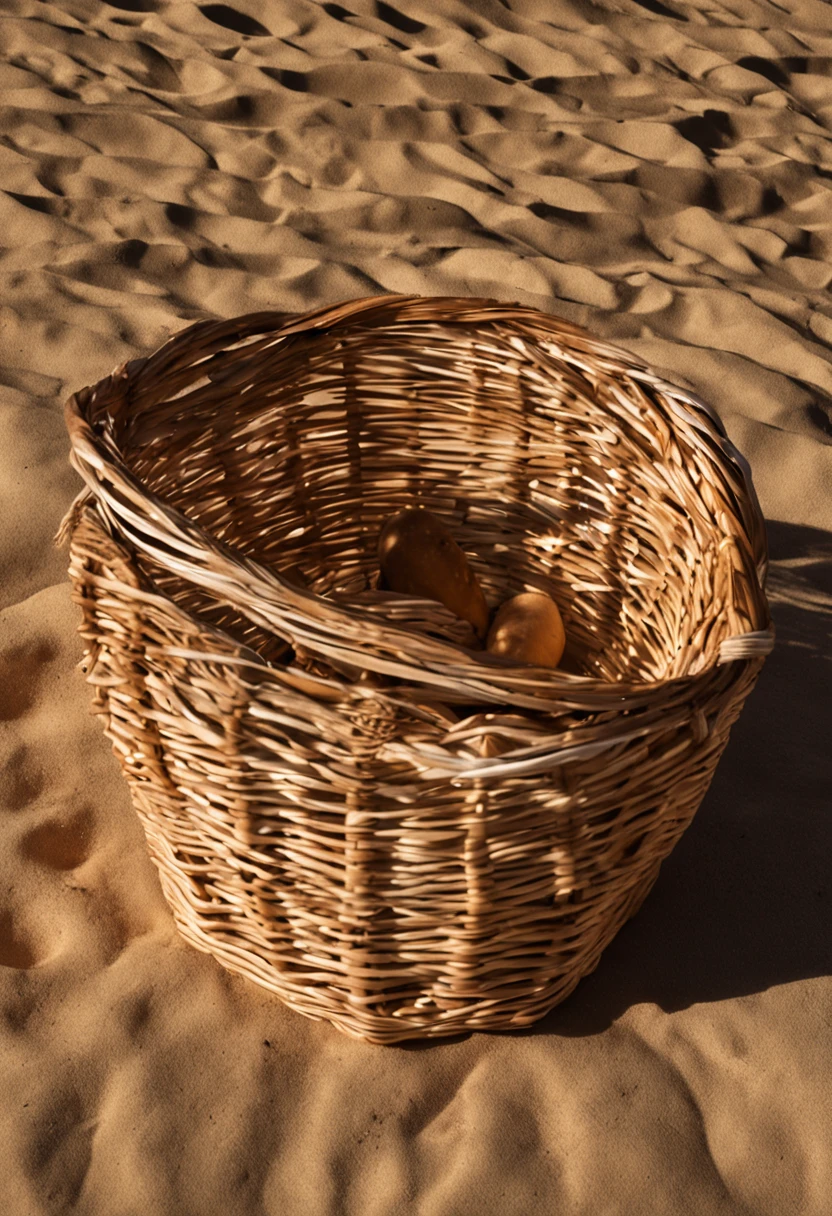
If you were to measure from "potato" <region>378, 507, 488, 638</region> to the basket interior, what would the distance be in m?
0.21

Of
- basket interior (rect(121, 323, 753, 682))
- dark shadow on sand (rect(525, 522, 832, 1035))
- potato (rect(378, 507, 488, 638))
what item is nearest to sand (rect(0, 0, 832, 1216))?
dark shadow on sand (rect(525, 522, 832, 1035))

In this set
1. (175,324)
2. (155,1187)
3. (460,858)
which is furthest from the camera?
(175,324)

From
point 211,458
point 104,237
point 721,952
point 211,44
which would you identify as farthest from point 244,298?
point 721,952

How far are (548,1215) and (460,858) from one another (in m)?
0.40

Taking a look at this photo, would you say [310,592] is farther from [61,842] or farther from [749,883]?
[749,883]

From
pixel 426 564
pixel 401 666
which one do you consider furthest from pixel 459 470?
pixel 401 666

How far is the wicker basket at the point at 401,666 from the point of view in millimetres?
1014

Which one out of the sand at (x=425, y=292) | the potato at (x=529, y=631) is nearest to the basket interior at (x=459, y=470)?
the potato at (x=529, y=631)

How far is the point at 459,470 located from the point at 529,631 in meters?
0.38

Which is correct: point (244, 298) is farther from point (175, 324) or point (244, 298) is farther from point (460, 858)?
point (460, 858)

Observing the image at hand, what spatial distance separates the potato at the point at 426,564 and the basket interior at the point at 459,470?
0.21 m

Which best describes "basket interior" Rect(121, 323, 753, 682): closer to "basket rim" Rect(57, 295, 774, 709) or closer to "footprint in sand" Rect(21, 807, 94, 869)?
"basket rim" Rect(57, 295, 774, 709)

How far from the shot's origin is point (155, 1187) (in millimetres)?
1164

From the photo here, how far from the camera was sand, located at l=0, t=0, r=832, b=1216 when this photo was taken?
121cm
